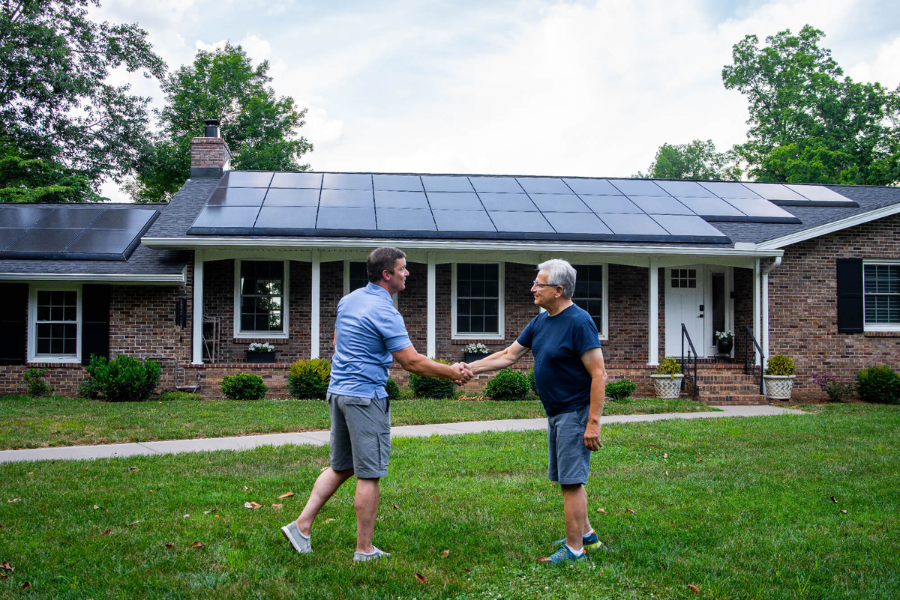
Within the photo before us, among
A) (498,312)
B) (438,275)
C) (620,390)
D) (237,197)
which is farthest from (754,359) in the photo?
(237,197)

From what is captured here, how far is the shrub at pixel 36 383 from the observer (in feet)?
41.4

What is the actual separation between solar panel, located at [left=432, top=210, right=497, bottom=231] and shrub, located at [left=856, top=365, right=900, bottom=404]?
7.71 m

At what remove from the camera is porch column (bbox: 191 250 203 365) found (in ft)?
42.5

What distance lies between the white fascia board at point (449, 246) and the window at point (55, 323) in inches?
77.6

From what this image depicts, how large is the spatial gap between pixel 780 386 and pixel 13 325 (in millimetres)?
14182

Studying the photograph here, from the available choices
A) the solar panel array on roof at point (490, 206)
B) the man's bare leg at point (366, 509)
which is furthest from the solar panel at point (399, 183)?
the man's bare leg at point (366, 509)

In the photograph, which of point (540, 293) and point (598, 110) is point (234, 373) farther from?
point (598, 110)

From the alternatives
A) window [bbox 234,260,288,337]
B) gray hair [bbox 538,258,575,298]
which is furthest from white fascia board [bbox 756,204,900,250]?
gray hair [bbox 538,258,575,298]

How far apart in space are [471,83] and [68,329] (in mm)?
13853

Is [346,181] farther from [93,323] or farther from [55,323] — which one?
[55,323]

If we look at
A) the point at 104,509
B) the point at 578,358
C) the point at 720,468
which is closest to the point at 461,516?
the point at 578,358

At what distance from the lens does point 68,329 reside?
13.2 meters

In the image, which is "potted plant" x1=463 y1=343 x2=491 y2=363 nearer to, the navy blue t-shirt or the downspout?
the downspout

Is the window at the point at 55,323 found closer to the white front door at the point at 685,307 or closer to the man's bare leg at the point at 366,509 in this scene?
the man's bare leg at the point at 366,509
